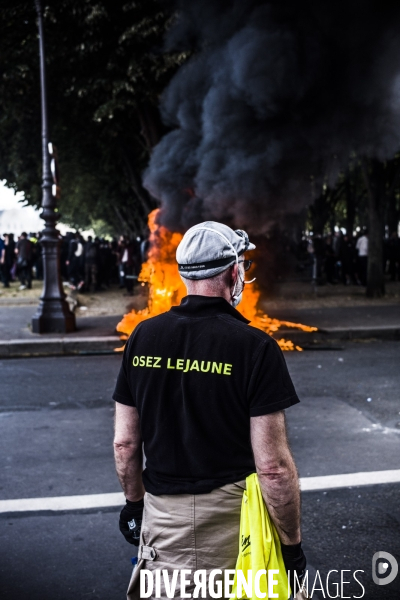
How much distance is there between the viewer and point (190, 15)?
42.7 feet

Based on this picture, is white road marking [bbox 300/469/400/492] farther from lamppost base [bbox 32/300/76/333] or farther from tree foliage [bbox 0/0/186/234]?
tree foliage [bbox 0/0/186/234]

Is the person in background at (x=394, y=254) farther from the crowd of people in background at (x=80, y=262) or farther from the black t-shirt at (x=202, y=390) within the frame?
the black t-shirt at (x=202, y=390)

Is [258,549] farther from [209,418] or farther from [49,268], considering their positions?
[49,268]

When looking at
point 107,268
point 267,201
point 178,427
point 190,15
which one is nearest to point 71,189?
point 107,268

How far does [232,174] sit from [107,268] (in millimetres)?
12514

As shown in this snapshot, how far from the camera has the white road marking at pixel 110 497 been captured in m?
4.26

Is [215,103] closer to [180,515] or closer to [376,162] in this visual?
[376,162]

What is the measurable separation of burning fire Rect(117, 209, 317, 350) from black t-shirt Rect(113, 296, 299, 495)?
8336 mm

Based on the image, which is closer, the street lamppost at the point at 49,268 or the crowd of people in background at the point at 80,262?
the street lamppost at the point at 49,268

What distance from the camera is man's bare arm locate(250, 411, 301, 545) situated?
203 cm

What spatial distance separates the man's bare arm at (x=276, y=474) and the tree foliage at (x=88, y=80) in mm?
12960

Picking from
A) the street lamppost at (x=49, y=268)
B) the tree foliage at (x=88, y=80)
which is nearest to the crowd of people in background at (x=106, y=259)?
the tree foliage at (x=88, y=80)

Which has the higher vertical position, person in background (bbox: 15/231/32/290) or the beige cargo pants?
person in background (bbox: 15/231/32/290)

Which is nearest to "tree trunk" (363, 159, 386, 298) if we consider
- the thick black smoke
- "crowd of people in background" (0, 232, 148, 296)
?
the thick black smoke
